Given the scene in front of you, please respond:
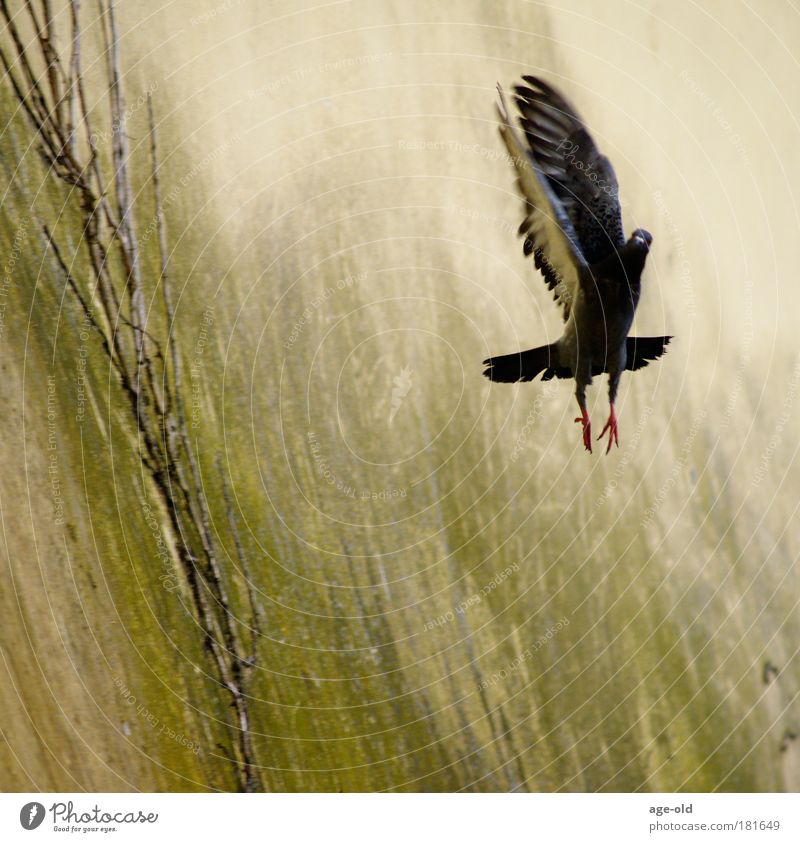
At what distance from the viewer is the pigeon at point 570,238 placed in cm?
64

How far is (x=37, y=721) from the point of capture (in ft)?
2.11

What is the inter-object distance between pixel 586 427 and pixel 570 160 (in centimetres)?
24

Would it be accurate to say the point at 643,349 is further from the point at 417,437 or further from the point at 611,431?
the point at 417,437

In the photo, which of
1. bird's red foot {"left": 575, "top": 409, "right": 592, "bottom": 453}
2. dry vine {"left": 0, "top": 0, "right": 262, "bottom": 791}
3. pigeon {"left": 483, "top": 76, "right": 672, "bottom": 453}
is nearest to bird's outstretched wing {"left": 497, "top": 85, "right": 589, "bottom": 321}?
pigeon {"left": 483, "top": 76, "right": 672, "bottom": 453}

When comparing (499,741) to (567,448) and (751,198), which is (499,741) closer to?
(567,448)

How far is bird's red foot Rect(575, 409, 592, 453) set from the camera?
67 centimetres

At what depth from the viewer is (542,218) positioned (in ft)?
2.10

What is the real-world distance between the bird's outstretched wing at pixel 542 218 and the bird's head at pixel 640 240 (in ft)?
0.17
